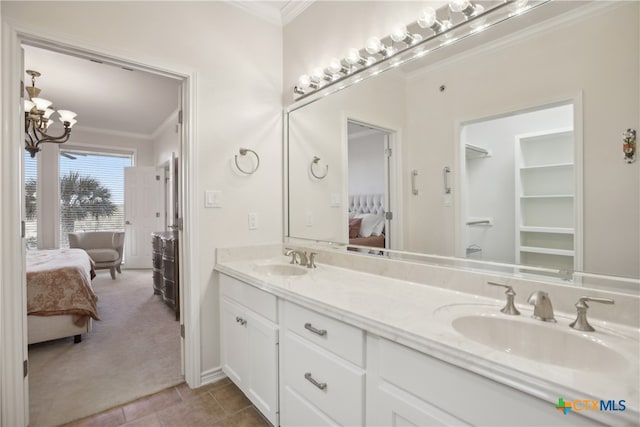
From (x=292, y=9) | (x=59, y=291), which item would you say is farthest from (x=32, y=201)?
(x=292, y=9)

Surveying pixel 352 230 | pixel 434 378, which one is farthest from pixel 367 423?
Result: pixel 352 230

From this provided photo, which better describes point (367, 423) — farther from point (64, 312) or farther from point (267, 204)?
point (64, 312)

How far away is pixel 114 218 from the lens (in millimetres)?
5941

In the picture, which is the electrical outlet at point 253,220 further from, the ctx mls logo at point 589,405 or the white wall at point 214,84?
the ctx mls logo at point 589,405

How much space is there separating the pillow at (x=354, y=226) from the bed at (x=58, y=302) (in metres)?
2.39

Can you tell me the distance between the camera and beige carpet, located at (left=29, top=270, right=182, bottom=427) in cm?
188

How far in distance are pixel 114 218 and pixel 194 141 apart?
4.98 metres

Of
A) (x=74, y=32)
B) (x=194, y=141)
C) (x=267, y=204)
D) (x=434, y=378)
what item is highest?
(x=74, y=32)

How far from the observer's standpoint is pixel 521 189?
121 centimetres

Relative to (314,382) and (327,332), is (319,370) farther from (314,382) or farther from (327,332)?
(327,332)

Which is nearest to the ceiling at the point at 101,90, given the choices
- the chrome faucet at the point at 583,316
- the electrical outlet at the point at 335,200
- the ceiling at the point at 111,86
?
the ceiling at the point at 111,86

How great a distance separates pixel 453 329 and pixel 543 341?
30 centimetres

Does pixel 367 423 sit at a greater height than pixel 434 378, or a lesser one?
lesser

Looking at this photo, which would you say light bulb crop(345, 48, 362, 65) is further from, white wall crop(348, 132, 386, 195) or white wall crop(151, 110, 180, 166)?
white wall crop(151, 110, 180, 166)
